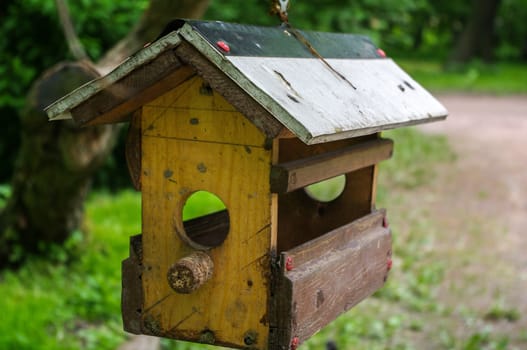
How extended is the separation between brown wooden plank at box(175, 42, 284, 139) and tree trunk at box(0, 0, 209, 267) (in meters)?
1.96

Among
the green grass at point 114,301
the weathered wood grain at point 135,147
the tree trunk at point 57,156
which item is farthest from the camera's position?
the green grass at point 114,301

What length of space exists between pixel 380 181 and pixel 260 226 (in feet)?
25.5

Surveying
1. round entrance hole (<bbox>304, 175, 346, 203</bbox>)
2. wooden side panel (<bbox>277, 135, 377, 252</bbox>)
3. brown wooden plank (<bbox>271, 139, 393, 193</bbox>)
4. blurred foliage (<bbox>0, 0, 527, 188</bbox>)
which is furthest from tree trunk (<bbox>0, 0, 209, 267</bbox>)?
round entrance hole (<bbox>304, 175, 346, 203</bbox>)

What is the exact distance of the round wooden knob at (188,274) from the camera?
2.11m

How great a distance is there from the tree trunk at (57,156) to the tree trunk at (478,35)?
61.1 feet

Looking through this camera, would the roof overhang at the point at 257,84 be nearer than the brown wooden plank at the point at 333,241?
Yes

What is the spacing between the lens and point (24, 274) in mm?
5453

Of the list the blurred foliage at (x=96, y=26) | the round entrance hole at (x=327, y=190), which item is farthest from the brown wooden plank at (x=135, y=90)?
the round entrance hole at (x=327, y=190)

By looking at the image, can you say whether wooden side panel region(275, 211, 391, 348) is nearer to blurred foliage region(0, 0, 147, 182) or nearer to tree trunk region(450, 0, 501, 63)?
blurred foliage region(0, 0, 147, 182)

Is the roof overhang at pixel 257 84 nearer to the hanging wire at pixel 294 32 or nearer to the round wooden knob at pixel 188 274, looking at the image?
the hanging wire at pixel 294 32

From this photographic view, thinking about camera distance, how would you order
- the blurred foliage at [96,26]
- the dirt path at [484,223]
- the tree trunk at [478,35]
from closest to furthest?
the dirt path at [484,223]
the blurred foliage at [96,26]
the tree trunk at [478,35]

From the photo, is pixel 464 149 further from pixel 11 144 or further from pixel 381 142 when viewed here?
pixel 381 142

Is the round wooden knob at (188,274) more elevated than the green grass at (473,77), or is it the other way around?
the round wooden knob at (188,274)

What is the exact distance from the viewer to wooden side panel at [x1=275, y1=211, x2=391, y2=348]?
2139mm
